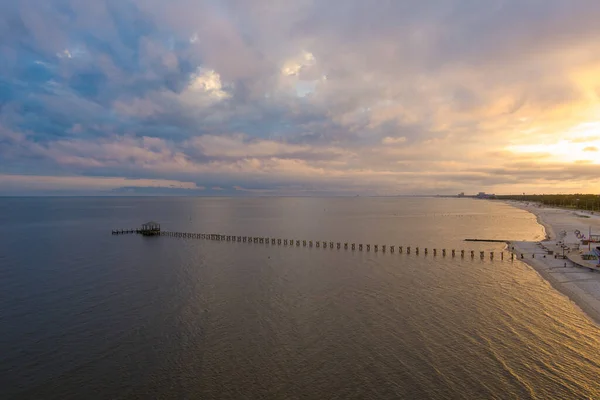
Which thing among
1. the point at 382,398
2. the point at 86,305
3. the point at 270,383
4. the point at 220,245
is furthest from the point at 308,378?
the point at 220,245

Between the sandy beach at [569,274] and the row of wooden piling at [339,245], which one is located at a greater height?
the sandy beach at [569,274]

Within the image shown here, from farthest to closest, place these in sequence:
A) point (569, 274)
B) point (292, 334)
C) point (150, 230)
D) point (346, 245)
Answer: point (150, 230)
point (346, 245)
point (569, 274)
point (292, 334)

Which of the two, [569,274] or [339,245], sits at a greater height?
[569,274]

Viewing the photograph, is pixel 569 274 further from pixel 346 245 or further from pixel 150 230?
pixel 150 230

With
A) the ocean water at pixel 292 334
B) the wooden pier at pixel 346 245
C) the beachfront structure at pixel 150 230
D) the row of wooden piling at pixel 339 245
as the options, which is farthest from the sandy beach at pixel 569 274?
the beachfront structure at pixel 150 230

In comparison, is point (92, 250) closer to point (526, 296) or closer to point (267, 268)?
point (267, 268)

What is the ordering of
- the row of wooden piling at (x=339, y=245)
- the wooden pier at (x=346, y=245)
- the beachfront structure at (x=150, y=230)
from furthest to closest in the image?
the beachfront structure at (x=150, y=230) < the row of wooden piling at (x=339, y=245) < the wooden pier at (x=346, y=245)

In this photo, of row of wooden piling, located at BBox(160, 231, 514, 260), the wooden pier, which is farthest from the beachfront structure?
row of wooden piling, located at BBox(160, 231, 514, 260)

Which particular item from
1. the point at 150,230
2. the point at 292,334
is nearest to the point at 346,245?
the point at 292,334

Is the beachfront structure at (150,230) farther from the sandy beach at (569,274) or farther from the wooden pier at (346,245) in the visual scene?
the sandy beach at (569,274)

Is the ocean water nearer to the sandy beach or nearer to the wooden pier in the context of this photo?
the sandy beach

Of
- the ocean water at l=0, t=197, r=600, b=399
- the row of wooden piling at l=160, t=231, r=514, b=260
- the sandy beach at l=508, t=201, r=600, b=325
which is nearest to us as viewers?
the ocean water at l=0, t=197, r=600, b=399
